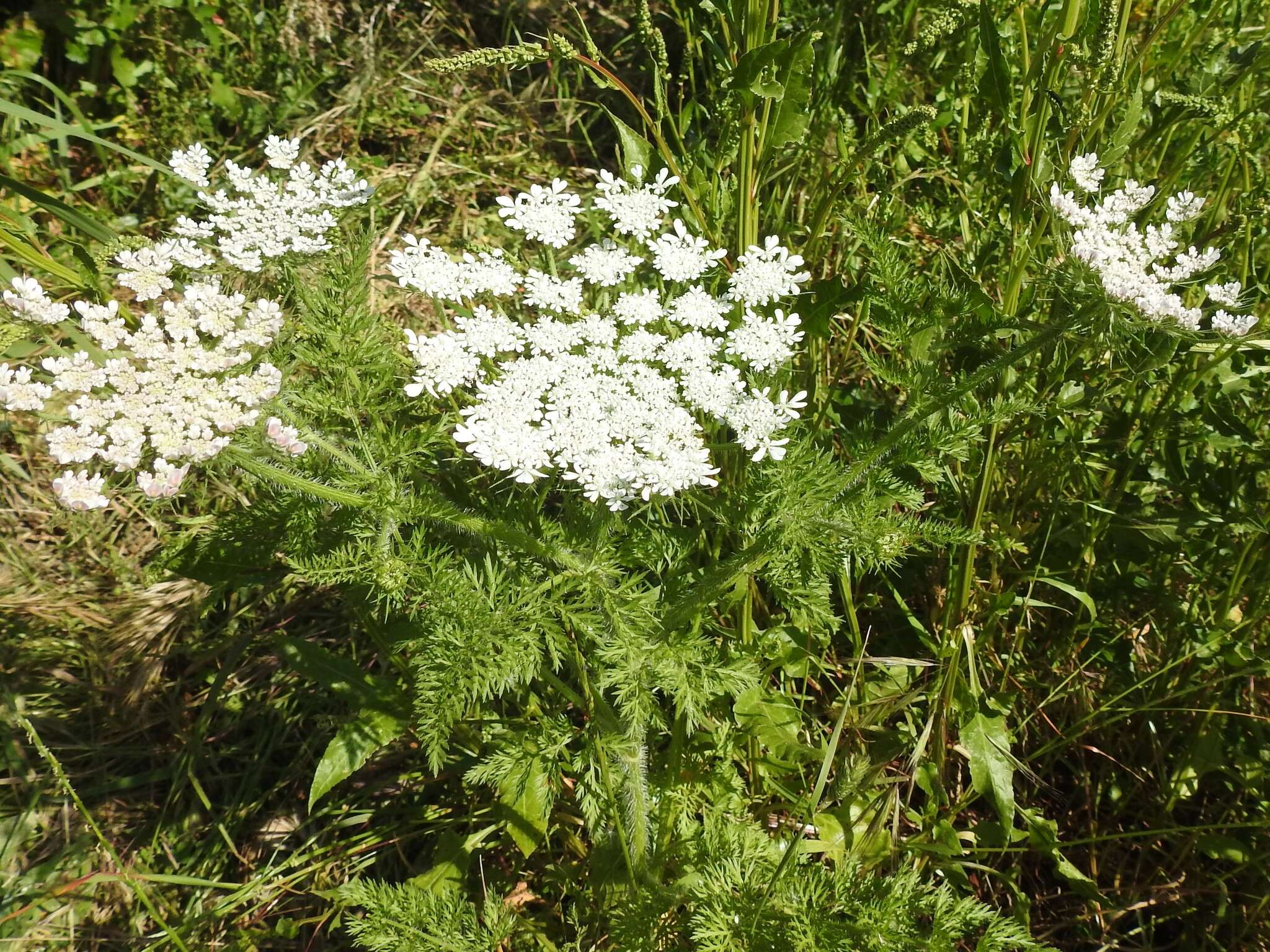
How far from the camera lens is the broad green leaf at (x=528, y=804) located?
2.85 meters

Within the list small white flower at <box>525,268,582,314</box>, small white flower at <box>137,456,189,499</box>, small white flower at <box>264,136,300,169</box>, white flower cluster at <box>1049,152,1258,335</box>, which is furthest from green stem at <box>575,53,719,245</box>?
small white flower at <box>137,456,189,499</box>

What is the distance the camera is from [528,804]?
2896 mm

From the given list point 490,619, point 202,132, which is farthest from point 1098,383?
point 202,132

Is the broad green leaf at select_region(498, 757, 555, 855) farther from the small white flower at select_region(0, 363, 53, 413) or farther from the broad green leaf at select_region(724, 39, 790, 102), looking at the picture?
the broad green leaf at select_region(724, 39, 790, 102)

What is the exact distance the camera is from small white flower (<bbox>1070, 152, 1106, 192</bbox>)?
7.98 feet

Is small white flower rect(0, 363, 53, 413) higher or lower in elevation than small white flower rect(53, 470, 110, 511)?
higher

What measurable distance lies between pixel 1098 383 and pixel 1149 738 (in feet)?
4.20

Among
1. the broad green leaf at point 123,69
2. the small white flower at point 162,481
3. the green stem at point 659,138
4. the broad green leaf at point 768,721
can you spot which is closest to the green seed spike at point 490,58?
the green stem at point 659,138

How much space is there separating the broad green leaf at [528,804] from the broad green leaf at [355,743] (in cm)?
40

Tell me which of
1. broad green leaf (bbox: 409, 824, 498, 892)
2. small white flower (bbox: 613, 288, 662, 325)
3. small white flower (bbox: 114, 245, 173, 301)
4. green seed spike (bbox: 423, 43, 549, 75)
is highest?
green seed spike (bbox: 423, 43, 549, 75)

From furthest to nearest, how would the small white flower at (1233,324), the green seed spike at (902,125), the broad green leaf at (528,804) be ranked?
the broad green leaf at (528,804), the green seed spike at (902,125), the small white flower at (1233,324)

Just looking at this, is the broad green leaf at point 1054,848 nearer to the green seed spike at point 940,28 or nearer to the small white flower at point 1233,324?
the small white flower at point 1233,324

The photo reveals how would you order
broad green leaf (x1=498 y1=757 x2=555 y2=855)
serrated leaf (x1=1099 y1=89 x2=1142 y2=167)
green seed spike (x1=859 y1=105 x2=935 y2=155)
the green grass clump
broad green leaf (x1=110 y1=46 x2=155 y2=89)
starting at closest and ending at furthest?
green seed spike (x1=859 y1=105 x2=935 y2=155) < the green grass clump < serrated leaf (x1=1099 y1=89 x2=1142 y2=167) < broad green leaf (x1=498 y1=757 x2=555 y2=855) < broad green leaf (x1=110 y1=46 x2=155 y2=89)

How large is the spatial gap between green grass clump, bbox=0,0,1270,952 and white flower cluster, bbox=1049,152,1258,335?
75 mm
